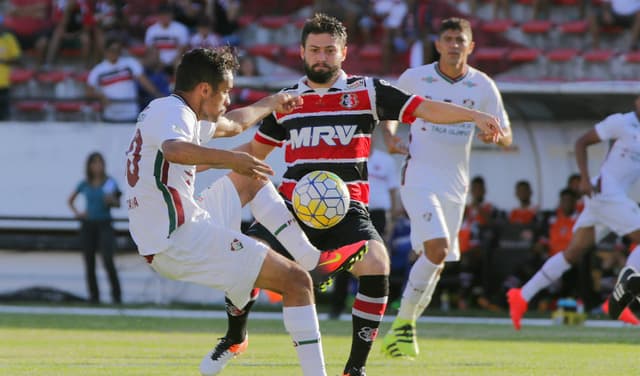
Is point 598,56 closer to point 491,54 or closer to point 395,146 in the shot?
point 491,54

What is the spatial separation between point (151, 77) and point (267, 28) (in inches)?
125

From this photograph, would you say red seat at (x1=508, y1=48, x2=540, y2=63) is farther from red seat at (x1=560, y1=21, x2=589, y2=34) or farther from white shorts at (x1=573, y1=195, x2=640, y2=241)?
white shorts at (x1=573, y1=195, x2=640, y2=241)

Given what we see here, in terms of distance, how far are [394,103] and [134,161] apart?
1930 millimetres

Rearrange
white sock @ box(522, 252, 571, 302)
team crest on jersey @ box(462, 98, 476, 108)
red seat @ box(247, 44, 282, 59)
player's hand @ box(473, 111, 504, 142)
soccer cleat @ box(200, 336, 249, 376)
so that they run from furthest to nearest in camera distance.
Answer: red seat @ box(247, 44, 282, 59), white sock @ box(522, 252, 571, 302), team crest on jersey @ box(462, 98, 476, 108), soccer cleat @ box(200, 336, 249, 376), player's hand @ box(473, 111, 504, 142)

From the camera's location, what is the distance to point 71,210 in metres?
18.5

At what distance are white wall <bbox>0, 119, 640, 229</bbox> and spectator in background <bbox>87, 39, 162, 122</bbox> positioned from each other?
0.24m

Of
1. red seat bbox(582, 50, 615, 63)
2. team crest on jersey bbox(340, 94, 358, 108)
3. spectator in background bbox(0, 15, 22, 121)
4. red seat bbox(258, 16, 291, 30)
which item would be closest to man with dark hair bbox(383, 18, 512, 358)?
team crest on jersey bbox(340, 94, 358, 108)

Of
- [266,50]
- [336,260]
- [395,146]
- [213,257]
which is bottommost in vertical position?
[336,260]

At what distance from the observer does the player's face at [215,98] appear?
716 centimetres

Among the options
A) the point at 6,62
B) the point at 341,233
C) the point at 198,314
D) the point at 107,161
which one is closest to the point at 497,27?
the point at 107,161

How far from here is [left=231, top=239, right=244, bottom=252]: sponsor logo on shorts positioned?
6973mm

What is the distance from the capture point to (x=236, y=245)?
6984 mm

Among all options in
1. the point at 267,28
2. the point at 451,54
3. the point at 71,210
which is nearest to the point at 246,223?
the point at 71,210

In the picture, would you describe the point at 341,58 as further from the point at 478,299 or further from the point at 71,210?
the point at 71,210
